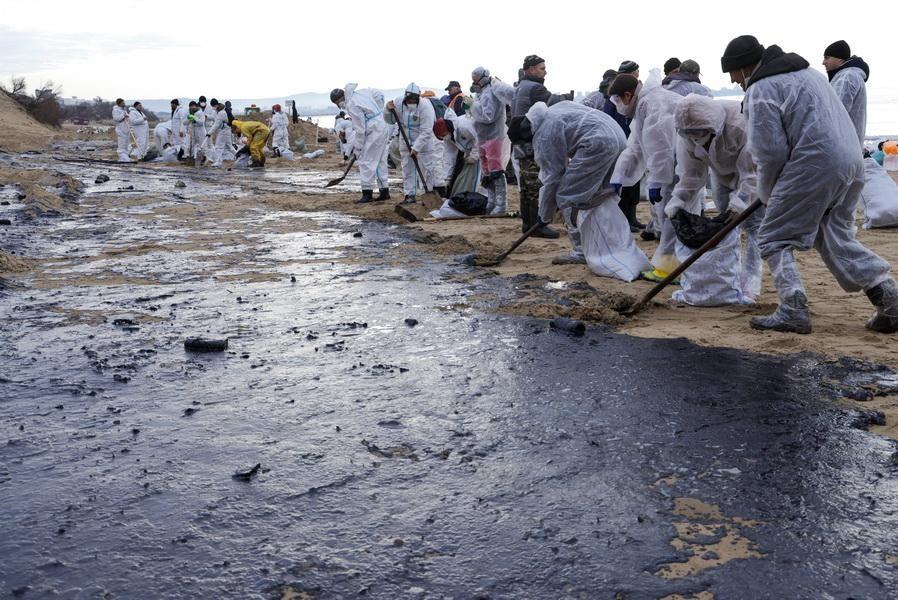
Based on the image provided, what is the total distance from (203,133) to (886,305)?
22593 millimetres

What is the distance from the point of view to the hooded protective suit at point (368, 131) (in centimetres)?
1285

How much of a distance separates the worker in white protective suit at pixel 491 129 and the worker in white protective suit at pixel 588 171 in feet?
11.2

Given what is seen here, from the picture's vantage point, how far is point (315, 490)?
2965 millimetres

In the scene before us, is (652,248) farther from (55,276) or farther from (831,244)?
(55,276)

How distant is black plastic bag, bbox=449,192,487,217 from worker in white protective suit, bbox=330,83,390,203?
2.39 m

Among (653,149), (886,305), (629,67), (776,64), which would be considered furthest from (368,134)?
(886,305)

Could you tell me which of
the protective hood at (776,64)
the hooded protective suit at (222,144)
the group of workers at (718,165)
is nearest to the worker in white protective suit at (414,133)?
the group of workers at (718,165)

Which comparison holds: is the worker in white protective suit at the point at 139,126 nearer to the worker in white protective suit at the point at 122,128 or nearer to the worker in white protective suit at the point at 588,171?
the worker in white protective suit at the point at 122,128

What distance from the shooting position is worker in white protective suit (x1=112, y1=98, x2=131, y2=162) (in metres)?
24.2

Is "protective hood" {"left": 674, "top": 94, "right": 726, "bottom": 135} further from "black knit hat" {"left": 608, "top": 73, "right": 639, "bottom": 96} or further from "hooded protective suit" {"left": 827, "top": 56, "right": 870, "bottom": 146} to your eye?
"hooded protective suit" {"left": 827, "top": 56, "right": 870, "bottom": 146}

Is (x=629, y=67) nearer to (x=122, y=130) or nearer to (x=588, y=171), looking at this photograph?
(x=588, y=171)

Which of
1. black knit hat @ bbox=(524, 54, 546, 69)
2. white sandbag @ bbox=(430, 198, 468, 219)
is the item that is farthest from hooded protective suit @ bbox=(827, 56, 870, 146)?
white sandbag @ bbox=(430, 198, 468, 219)

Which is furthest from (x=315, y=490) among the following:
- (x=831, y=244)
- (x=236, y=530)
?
(x=831, y=244)

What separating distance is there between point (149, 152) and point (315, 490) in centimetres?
2513
